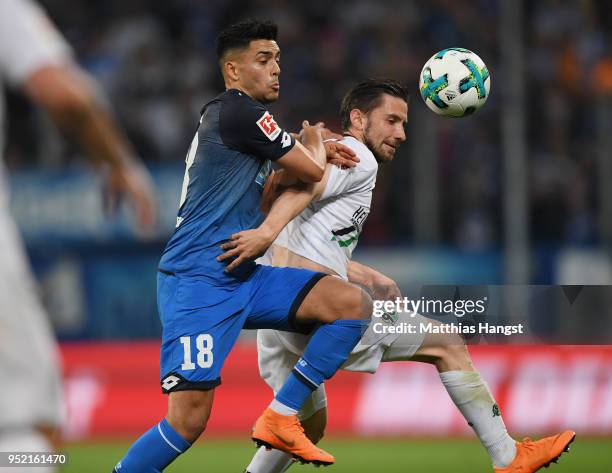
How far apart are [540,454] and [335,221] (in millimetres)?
1458

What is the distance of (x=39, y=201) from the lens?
1054 cm

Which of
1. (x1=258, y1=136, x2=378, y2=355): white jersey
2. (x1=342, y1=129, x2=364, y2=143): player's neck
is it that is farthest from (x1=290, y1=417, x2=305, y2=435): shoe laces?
(x1=342, y1=129, x2=364, y2=143): player's neck

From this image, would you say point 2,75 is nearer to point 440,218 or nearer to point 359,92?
point 359,92

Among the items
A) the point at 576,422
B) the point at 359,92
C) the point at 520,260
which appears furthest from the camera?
the point at 520,260

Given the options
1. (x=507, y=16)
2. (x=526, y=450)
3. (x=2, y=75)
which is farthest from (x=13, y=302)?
(x=507, y=16)

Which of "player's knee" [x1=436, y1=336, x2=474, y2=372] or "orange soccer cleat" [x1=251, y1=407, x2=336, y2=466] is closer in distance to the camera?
"orange soccer cleat" [x1=251, y1=407, x2=336, y2=466]

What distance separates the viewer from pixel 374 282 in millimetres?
5887

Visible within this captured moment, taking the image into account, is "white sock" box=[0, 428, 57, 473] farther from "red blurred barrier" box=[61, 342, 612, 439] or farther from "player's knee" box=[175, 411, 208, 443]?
"red blurred barrier" box=[61, 342, 612, 439]

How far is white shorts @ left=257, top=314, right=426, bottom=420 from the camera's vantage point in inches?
215

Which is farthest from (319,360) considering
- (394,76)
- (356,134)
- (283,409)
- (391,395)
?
(394,76)

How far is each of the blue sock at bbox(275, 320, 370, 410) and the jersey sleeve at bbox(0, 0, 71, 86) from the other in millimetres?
2614

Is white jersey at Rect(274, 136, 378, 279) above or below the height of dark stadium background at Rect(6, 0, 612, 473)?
below

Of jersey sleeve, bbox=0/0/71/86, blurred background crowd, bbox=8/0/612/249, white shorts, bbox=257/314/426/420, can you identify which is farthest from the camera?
blurred background crowd, bbox=8/0/612/249

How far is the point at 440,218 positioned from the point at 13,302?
26.0 ft
